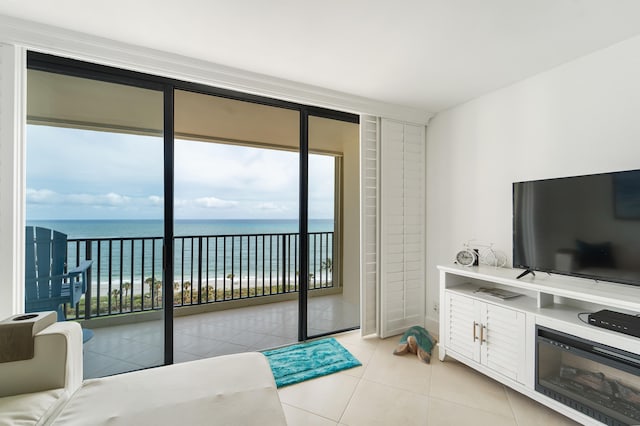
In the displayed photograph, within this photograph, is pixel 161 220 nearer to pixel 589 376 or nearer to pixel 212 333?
pixel 212 333

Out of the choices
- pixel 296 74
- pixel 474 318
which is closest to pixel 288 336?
pixel 474 318

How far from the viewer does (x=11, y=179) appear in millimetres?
1726

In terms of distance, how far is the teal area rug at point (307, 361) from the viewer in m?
2.23

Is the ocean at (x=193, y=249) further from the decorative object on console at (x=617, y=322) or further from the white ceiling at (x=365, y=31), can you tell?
the decorative object on console at (x=617, y=322)

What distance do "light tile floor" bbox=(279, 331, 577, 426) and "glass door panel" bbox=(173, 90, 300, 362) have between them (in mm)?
900

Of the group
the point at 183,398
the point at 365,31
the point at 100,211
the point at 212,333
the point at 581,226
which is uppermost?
the point at 365,31

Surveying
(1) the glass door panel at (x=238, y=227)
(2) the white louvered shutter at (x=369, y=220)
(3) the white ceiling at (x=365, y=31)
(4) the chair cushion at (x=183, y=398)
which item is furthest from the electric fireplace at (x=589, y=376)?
(1) the glass door panel at (x=238, y=227)

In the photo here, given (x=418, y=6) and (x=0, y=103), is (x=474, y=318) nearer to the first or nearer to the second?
(x=418, y=6)

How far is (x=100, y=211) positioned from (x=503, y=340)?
3.10 metres

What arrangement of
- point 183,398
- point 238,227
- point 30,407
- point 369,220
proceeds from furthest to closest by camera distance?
point 238,227 → point 369,220 → point 183,398 → point 30,407

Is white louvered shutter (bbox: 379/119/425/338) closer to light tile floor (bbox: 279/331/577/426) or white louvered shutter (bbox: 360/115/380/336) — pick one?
white louvered shutter (bbox: 360/115/380/336)

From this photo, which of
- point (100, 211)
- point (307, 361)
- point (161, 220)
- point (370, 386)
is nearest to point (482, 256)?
point (370, 386)

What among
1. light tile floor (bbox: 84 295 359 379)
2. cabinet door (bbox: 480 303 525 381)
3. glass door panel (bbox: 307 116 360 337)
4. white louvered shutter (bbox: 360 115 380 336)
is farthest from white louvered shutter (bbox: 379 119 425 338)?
cabinet door (bbox: 480 303 525 381)

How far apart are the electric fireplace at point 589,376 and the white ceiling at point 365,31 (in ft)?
6.19
